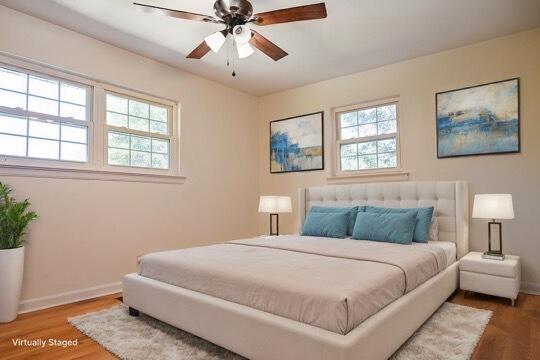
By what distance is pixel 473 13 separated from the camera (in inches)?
116

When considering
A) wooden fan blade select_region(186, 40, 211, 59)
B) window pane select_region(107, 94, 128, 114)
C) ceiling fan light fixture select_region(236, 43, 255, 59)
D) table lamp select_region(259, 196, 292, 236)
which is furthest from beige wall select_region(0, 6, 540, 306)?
ceiling fan light fixture select_region(236, 43, 255, 59)

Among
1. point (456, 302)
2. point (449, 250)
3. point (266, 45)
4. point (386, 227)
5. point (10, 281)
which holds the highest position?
point (266, 45)

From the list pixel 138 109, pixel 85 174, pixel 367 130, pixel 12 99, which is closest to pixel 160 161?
pixel 138 109

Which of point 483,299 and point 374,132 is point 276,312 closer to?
point 483,299

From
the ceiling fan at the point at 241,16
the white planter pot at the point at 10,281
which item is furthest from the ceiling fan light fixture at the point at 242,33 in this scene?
the white planter pot at the point at 10,281

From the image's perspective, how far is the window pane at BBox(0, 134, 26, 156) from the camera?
285cm

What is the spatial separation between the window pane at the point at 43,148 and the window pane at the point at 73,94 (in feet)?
1.57

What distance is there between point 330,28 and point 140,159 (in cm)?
258

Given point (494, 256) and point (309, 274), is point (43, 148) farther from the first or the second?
point (494, 256)

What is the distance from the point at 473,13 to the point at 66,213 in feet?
14.0

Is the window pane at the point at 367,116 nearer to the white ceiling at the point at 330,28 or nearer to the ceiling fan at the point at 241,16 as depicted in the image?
the white ceiling at the point at 330,28

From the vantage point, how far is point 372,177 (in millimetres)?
4164

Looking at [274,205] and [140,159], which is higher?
[140,159]

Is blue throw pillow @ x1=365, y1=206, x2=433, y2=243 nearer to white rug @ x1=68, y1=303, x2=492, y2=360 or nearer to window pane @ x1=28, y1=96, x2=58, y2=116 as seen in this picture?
white rug @ x1=68, y1=303, x2=492, y2=360
